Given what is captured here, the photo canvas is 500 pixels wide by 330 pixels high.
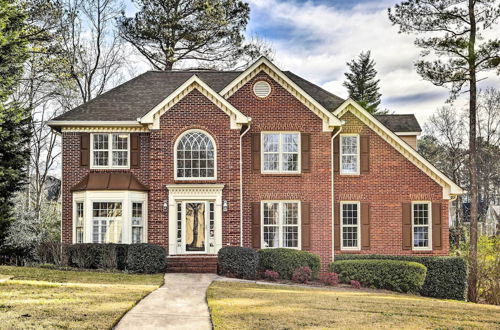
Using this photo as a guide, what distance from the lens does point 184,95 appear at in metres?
21.1

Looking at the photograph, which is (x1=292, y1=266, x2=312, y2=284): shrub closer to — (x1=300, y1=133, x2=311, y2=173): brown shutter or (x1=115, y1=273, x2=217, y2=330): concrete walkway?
(x1=300, y1=133, x2=311, y2=173): brown shutter

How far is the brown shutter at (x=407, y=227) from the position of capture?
22.5 meters

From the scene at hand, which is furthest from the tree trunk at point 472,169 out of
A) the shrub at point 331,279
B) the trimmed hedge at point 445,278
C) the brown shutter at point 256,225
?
the brown shutter at point 256,225

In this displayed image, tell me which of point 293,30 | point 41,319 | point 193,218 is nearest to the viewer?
point 41,319

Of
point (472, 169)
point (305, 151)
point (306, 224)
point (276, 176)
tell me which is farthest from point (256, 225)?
point (472, 169)

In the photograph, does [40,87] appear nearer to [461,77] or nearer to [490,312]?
[461,77]

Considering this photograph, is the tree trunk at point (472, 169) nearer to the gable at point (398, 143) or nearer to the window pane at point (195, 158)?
the gable at point (398, 143)

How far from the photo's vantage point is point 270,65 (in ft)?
72.1

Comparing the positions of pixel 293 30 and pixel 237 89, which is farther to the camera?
pixel 293 30

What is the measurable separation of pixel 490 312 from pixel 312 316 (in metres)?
5.95

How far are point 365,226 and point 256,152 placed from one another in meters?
5.56

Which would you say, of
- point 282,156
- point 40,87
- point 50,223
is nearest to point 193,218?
point 282,156

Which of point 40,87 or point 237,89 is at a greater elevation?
point 40,87

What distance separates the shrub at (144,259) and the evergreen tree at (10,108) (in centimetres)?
558
